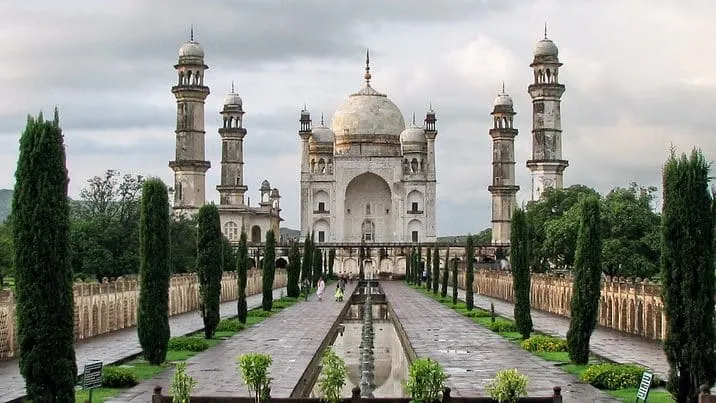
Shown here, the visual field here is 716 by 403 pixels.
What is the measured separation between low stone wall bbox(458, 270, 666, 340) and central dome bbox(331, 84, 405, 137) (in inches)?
1551

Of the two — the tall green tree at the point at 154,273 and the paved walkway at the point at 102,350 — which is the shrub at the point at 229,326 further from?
the tall green tree at the point at 154,273

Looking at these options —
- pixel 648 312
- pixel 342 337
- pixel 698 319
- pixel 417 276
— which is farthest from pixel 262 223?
pixel 698 319

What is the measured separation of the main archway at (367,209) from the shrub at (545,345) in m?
51.6

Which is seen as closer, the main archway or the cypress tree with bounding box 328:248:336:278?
the cypress tree with bounding box 328:248:336:278

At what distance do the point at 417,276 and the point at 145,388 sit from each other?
40201mm

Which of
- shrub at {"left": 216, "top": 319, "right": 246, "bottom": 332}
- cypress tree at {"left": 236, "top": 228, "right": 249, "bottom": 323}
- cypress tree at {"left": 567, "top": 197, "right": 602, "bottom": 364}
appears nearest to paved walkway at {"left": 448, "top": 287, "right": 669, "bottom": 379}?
cypress tree at {"left": 567, "top": 197, "right": 602, "bottom": 364}

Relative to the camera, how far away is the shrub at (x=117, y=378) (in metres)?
12.7

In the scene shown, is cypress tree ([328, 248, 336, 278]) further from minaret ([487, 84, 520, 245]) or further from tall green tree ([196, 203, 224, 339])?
tall green tree ([196, 203, 224, 339])

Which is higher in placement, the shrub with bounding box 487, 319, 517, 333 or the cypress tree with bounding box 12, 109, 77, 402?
the cypress tree with bounding box 12, 109, 77, 402

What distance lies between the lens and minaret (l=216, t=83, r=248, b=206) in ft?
221

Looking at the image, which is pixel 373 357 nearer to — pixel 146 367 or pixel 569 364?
pixel 569 364

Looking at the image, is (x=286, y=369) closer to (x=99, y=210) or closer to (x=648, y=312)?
(x=648, y=312)

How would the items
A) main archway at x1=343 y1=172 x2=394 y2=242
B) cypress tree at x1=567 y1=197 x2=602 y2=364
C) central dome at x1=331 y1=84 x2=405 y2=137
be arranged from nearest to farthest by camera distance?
cypress tree at x1=567 y1=197 x2=602 y2=364
main archway at x1=343 y1=172 x2=394 y2=242
central dome at x1=331 y1=84 x2=405 y2=137

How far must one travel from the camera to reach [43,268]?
1076 centimetres
